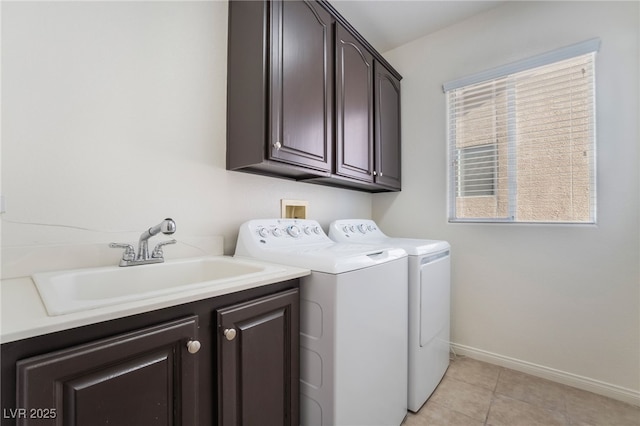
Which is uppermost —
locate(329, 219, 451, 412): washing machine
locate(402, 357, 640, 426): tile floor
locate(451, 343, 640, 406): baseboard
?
locate(329, 219, 451, 412): washing machine

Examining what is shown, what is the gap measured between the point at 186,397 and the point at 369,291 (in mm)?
764

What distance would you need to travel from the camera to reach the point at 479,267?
2150mm

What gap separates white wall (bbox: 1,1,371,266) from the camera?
0.99 m

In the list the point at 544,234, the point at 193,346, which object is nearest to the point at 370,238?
the point at 544,234

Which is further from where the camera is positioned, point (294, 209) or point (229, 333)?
point (294, 209)

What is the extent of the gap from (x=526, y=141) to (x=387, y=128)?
989 millimetres

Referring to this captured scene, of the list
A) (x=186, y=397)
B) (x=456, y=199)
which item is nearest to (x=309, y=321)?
(x=186, y=397)

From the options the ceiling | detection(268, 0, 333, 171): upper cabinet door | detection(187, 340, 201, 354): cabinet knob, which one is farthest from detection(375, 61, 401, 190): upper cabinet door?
detection(187, 340, 201, 354): cabinet knob

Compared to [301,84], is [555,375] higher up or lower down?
lower down

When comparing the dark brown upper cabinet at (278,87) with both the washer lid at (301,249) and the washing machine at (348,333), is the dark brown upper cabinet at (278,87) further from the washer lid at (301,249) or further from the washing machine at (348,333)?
the washing machine at (348,333)

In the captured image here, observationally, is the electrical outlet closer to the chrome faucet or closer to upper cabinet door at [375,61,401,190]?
upper cabinet door at [375,61,401,190]

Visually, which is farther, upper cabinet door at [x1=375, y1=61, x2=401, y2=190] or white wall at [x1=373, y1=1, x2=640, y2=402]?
upper cabinet door at [x1=375, y1=61, x2=401, y2=190]

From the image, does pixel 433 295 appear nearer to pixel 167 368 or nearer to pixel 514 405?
pixel 514 405

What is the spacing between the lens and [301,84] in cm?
152
